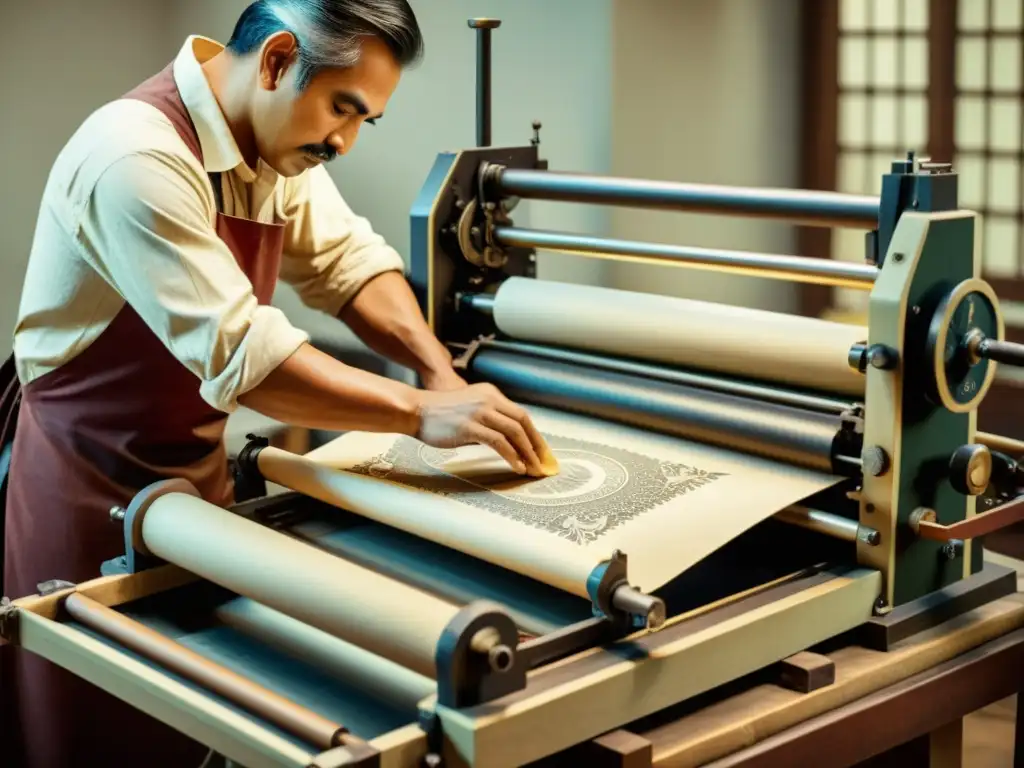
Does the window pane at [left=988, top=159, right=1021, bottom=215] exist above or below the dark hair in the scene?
below

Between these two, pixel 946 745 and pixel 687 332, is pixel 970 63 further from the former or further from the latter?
pixel 946 745

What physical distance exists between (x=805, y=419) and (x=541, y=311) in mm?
491

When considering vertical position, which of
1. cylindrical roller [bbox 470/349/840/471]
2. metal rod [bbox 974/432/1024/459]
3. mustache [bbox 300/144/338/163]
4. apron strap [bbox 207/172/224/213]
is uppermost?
mustache [bbox 300/144/338/163]

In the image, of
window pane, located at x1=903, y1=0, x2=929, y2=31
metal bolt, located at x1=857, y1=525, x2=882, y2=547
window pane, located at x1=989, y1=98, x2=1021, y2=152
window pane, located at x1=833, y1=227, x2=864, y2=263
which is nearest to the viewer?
metal bolt, located at x1=857, y1=525, x2=882, y2=547

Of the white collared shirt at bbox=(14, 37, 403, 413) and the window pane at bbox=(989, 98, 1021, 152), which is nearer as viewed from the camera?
the white collared shirt at bbox=(14, 37, 403, 413)

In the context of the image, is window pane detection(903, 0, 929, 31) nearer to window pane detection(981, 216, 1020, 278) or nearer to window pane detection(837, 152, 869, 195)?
window pane detection(837, 152, 869, 195)

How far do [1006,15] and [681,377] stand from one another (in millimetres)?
2100

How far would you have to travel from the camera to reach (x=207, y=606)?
161cm

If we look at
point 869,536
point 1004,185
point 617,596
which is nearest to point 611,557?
point 617,596

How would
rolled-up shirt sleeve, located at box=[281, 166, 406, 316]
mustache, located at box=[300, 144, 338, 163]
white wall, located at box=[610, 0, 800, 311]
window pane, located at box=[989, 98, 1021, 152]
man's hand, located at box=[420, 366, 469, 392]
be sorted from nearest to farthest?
mustache, located at box=[300, 144, 338, 163]
man's hand, located at box=[420, 366, 469, 392]
rolled-up shirt sleeve, located at box=[281, 166, 406, 316]
white wall, located at box=[610, 0, 800, 311]
window pane, located at box=[989, 98, 1021, 152]

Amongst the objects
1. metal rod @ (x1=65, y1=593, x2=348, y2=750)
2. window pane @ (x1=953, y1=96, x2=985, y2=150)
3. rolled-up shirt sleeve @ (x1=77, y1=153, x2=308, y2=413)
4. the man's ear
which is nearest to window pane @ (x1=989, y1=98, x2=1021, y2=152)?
window pane @ (x1=953, y1=96, x2=985, y2=150)

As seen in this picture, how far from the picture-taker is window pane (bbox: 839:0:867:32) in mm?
3707

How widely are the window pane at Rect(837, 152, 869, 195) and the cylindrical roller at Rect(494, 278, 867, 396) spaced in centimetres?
183

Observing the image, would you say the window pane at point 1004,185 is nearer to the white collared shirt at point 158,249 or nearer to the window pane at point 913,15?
the window pane at point 913,15
